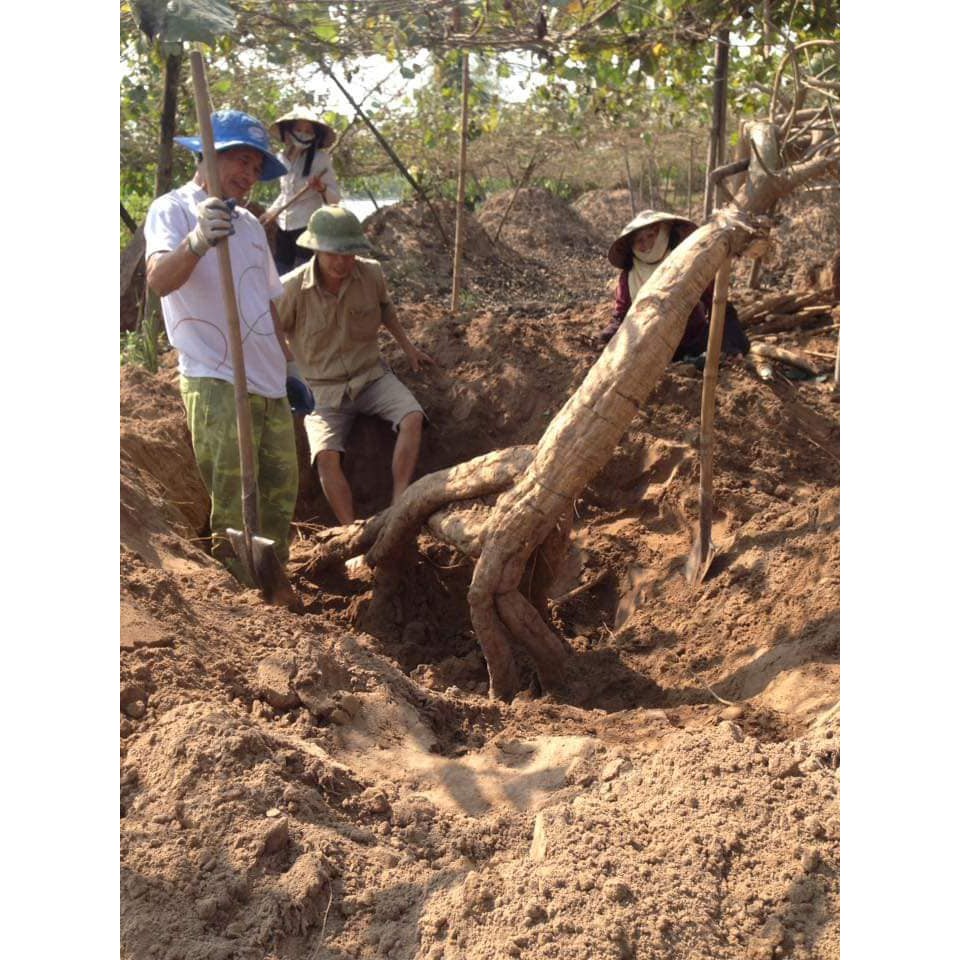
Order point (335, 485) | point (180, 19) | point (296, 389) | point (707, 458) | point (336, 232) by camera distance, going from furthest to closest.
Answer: point (335, 485) → point (336, 232) → point (296, 389) → point (707, 458) → point (180, 19)

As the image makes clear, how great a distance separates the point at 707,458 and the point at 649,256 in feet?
4.39

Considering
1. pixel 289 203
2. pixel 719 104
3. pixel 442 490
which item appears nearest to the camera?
pixel 442 490

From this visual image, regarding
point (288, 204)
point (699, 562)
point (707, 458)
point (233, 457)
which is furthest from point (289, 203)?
point (699, 562)

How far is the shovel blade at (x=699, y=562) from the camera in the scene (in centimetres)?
439

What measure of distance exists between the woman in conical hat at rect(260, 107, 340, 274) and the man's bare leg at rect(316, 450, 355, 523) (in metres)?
1.88

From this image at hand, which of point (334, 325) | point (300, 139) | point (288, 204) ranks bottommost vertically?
point (334, 325)

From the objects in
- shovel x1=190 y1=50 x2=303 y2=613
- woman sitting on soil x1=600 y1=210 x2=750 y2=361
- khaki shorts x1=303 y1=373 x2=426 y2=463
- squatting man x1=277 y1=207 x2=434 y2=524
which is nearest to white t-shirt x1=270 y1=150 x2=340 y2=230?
squatting man x1=277 y1=207 x2=434 y2=524

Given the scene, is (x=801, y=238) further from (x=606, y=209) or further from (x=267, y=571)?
(x=606, y=209)

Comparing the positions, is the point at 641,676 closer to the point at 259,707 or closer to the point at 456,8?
the point at 259,707

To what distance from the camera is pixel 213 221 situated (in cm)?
346

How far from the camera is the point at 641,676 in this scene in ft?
13.1

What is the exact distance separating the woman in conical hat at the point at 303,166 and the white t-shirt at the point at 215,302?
2664mm

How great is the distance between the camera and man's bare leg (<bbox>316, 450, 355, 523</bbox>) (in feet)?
18.4

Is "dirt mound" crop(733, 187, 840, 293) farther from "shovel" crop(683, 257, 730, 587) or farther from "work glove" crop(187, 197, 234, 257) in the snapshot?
"work glove" crop(187, 197, 234, 257)
